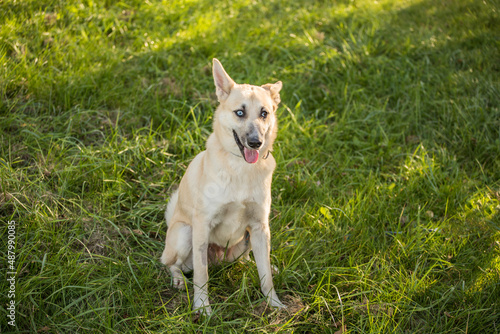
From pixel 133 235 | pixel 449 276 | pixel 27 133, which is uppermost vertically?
pixel 27 133

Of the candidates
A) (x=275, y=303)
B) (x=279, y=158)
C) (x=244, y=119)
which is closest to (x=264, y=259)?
(x=275, y=303)

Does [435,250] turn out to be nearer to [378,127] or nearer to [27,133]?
[378,127]

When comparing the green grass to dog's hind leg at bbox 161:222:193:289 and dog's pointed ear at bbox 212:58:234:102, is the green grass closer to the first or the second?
dog's hind leg at bbox 161:222:193:289

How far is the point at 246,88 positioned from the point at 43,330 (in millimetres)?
2359

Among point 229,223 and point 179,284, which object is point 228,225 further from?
point 179,284

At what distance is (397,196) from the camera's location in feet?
14.3

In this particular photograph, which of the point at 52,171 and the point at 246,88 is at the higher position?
the point at 246,88

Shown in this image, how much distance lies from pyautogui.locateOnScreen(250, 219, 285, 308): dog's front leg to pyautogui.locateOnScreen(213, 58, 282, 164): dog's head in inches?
24.3

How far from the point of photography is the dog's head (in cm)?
297

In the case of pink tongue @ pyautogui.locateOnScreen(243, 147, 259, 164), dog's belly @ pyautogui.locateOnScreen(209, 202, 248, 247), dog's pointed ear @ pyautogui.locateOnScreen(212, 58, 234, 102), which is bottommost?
dog's belly @ pyautogui.locateOnScreen(209, 202, 248, 247)

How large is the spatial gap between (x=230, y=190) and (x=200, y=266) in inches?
26.5

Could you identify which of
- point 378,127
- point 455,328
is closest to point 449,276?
point 455,328

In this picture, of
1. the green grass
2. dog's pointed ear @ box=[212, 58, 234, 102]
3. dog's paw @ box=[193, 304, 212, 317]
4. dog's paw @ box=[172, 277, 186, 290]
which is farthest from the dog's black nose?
dog's paw @ box=[172, 277, 186, 290]

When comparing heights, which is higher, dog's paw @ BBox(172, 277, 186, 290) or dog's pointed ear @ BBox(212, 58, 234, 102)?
dog's pointed ear @ BBox(212, 58, 234, 102)
